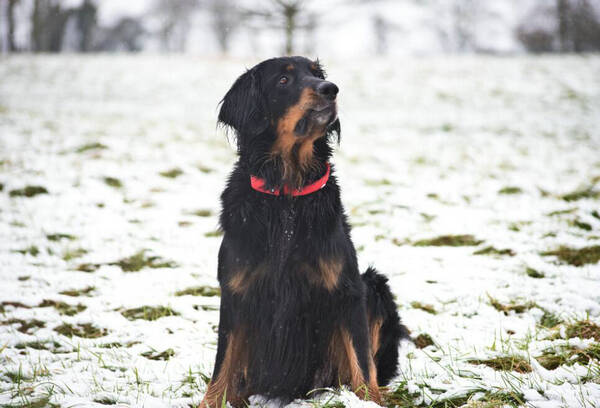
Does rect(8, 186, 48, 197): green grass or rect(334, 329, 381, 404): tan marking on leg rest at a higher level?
rect(8, 186, 48, 197): green grass

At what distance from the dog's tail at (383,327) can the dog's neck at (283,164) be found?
2.59ft

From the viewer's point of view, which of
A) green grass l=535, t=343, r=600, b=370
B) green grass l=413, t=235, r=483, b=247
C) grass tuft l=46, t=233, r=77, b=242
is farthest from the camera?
grass tuft l=46, t=233, r=77, b=242

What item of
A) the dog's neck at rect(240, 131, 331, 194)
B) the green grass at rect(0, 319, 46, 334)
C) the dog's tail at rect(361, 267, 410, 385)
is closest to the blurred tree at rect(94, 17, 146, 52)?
the green grass at rect(0, 319, 46, 334)

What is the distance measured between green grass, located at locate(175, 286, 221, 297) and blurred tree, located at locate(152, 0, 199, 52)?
36.3 m

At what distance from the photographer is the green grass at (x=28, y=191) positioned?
603 cm

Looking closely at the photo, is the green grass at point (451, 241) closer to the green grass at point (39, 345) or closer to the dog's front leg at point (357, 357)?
the dog's front leg at point (357, 357)

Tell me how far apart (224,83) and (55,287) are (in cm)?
1460

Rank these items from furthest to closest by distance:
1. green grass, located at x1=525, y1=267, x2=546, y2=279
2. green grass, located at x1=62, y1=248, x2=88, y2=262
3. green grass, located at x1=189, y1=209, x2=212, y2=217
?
green grass, located at x1=189, y1=209, x2=212, y2=217 < green grass, located at x1=62, y1=248, x2=88, y2=262 < green grass, located at x1=525, y1=267, x2=546, y2=279

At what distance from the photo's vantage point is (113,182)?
669cm

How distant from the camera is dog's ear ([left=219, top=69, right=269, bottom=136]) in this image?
8.46 ft

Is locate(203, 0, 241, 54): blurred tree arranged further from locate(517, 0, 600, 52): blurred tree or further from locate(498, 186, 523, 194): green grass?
locate(498, 186, 523, 194): green grass

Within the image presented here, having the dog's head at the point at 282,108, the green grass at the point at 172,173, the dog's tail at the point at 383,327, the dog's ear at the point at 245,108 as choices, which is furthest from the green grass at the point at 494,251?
the green grass at the point at 172,173

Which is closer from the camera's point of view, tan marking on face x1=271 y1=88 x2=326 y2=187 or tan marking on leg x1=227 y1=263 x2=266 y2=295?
tan marking on leg x1=227 y1=263 x2=266 y2=295

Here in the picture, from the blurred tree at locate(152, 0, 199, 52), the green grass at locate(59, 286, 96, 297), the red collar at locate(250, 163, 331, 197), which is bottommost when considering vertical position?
the green grass at locate(59, 286, 96, 297)
